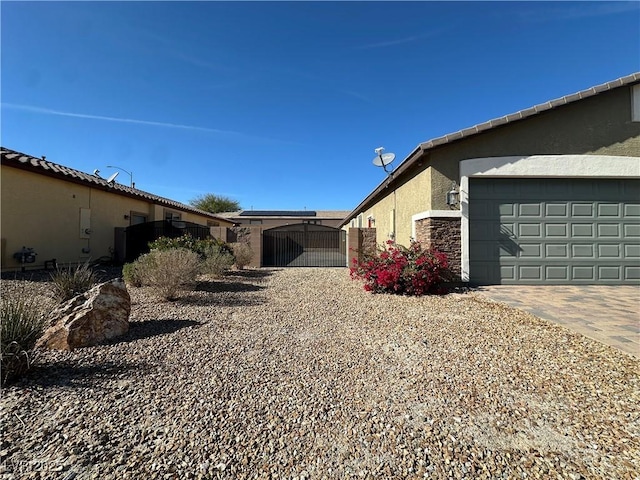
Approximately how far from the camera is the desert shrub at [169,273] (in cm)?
649

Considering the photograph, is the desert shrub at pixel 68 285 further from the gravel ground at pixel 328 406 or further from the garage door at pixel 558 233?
the garage door at pixel 558 233

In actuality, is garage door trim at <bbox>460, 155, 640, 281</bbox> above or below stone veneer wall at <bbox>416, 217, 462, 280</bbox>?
above

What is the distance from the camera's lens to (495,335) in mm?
4535

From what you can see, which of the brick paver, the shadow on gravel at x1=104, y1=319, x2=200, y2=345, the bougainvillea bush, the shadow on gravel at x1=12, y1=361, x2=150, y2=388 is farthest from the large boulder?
the brick paver

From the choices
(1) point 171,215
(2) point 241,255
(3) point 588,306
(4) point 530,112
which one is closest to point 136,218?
(1) point 171,215

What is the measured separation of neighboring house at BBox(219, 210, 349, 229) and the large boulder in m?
33.7

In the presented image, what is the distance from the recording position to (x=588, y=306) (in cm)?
608

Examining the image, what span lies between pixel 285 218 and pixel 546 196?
35663 millimetres

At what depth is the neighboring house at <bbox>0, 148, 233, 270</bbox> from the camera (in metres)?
9.59

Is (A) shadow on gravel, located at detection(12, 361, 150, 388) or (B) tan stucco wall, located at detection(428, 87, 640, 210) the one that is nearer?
(A) shadow on gravel, located at detection(12, 361, 150, 388)

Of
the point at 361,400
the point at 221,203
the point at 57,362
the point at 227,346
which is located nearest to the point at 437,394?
the point at 361,400

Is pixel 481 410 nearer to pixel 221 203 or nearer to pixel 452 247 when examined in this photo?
pixel 452 247

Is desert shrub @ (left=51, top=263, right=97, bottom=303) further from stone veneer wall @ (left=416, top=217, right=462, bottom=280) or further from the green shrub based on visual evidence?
stone veneer wall @ (left=416, top=217, right=462, bottom=280)

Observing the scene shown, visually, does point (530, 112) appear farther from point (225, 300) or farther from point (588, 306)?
point (225, 300)
